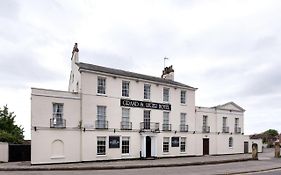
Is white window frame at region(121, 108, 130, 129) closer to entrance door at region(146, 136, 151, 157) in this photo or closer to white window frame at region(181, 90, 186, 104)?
entrance door at region(146, 136, 151, 157)

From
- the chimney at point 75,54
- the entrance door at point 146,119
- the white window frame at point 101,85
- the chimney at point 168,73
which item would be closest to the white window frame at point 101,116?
the white window frame at point 101,85

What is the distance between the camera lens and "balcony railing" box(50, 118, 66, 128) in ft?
89.2

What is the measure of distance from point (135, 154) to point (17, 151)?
437 inches

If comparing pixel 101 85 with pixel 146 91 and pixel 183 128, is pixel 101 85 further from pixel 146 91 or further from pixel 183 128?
pixel 183 128

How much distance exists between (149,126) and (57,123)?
33.3 feet

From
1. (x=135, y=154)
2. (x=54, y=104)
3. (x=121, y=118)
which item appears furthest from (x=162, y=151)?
(x=54, y=104)

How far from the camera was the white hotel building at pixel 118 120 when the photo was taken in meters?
27.2

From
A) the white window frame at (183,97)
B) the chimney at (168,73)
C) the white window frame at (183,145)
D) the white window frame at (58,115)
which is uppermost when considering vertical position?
the chimney at (168,73)

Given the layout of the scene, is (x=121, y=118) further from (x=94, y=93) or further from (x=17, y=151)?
(x=17, y=151)

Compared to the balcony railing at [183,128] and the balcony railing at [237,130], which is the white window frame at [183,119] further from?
the balcony railing at [237,130]

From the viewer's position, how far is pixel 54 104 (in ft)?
90.9

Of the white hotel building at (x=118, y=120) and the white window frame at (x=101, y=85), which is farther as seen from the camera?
the white window frame at (x=101, y=85)

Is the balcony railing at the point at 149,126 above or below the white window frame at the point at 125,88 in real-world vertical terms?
below

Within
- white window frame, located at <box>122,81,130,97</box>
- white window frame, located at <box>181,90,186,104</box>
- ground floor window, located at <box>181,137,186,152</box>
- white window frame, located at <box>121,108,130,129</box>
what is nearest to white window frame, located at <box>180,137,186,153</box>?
ground floor window, located at <box>181,137,186,152</box>
